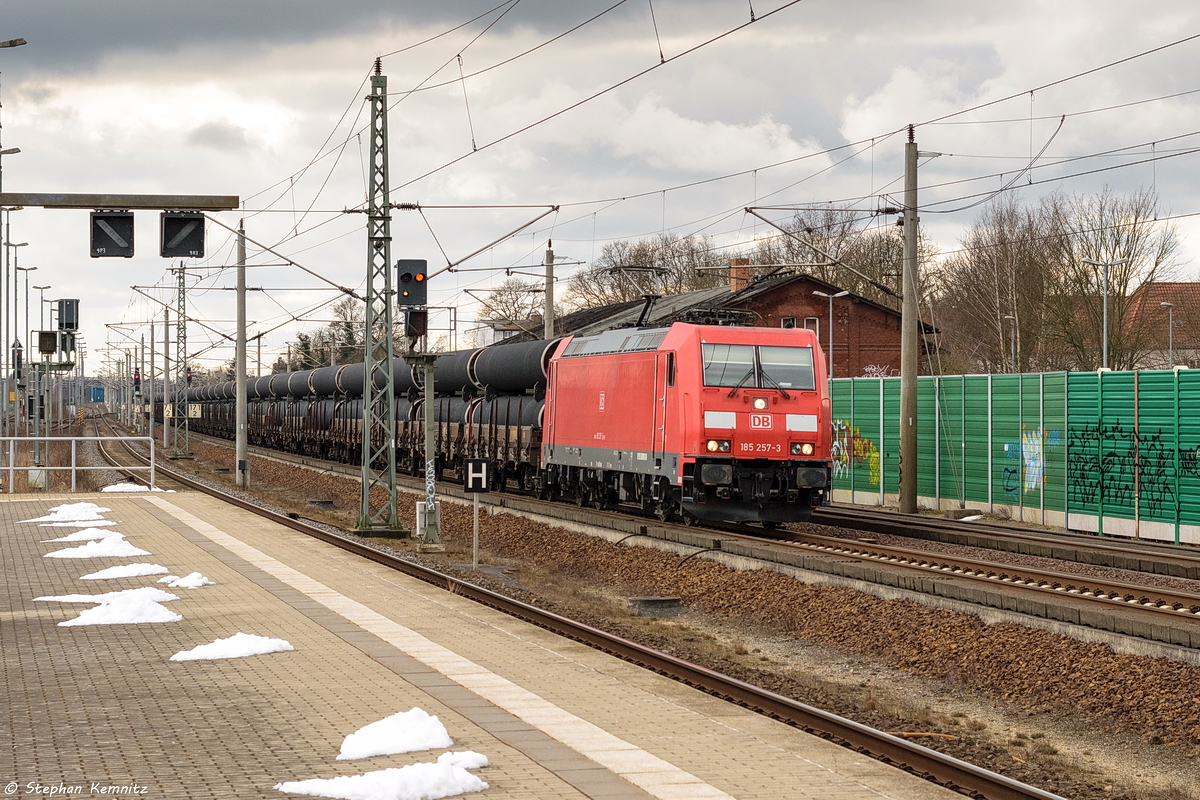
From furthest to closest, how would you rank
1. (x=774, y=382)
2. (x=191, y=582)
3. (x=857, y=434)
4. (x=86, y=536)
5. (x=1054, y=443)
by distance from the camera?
1. (x=857, y=434)
2. (x=1054, y=443)
3. (x=86, y=536)
4. (x=774, y=382)
5. (x=191, y=582)

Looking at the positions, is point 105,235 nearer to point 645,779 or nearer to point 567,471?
point 567,471

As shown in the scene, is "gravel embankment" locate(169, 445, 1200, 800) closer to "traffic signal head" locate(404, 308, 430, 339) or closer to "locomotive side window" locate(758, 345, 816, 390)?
"locomotive side window" locate(758, 345, 816, 390)

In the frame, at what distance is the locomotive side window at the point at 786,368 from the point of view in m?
21.8

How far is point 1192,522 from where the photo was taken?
21859 millimetres

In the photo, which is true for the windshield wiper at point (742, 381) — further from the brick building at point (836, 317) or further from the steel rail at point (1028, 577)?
the brick building at point (836, 317)

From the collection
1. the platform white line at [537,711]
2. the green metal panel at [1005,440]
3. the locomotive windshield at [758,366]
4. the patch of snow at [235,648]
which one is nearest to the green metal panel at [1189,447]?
the green metal panel at [1005,440]

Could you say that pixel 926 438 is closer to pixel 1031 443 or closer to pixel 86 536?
pixel 1031 443

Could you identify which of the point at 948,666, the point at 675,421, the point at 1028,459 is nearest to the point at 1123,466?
the point at 1028,459

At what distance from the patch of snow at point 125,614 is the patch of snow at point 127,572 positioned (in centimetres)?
309

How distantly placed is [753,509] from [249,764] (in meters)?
14.5

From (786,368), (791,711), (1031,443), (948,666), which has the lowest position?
(948,666)

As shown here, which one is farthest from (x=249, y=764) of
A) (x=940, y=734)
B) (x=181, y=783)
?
(x=940, y=734)

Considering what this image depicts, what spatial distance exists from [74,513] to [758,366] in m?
14.7

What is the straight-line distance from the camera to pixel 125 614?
46.0 feet
